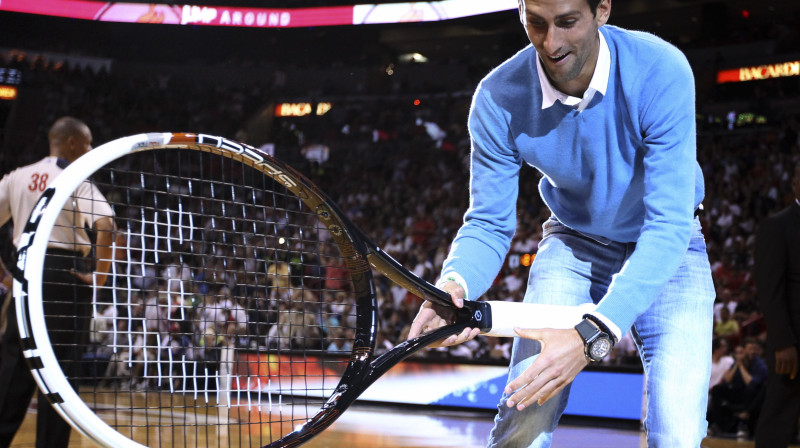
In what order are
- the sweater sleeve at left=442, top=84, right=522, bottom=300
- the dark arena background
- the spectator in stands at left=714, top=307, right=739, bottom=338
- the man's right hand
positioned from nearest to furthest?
the man's right hand
the sweater sleeve at left=442, top=84, right=522, bottom=300
the spectator in stands at left=714, top=307, right=739, bottom=338
the dark arena background

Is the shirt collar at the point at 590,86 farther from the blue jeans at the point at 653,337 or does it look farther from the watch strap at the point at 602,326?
the watch strap at the point at 602,326

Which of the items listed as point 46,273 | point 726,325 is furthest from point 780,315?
point 726,325

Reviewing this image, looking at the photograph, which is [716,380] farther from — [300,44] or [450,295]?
[300,44]

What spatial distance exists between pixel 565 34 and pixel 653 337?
36.9 inches

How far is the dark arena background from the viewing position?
12.1m

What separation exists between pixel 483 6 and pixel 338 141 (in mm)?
4526

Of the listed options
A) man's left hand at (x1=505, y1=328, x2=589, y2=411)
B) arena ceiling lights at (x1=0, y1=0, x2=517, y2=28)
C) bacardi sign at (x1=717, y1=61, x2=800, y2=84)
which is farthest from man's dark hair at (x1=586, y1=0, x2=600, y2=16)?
arena ceiling lights at (x1=0, y1=0, x2=517, y2=28)

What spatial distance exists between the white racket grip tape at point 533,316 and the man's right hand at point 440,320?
0.08 meters

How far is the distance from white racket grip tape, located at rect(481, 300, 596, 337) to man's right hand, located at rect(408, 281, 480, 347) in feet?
0.25

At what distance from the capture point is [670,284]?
258 centimetres

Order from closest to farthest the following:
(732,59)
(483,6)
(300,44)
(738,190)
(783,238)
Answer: (783,238), (738,190), (732,59), (483,6), (300,44)

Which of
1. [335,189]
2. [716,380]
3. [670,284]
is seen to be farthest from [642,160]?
[335,189]

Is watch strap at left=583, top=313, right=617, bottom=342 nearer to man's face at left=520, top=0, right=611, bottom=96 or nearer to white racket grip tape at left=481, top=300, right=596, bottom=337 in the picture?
white racket grip tape at left=481, top=300, right=596, bottom=337

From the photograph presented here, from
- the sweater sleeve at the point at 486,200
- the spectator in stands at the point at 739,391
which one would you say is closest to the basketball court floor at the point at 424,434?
the spectator in stands at the point at 739,391
